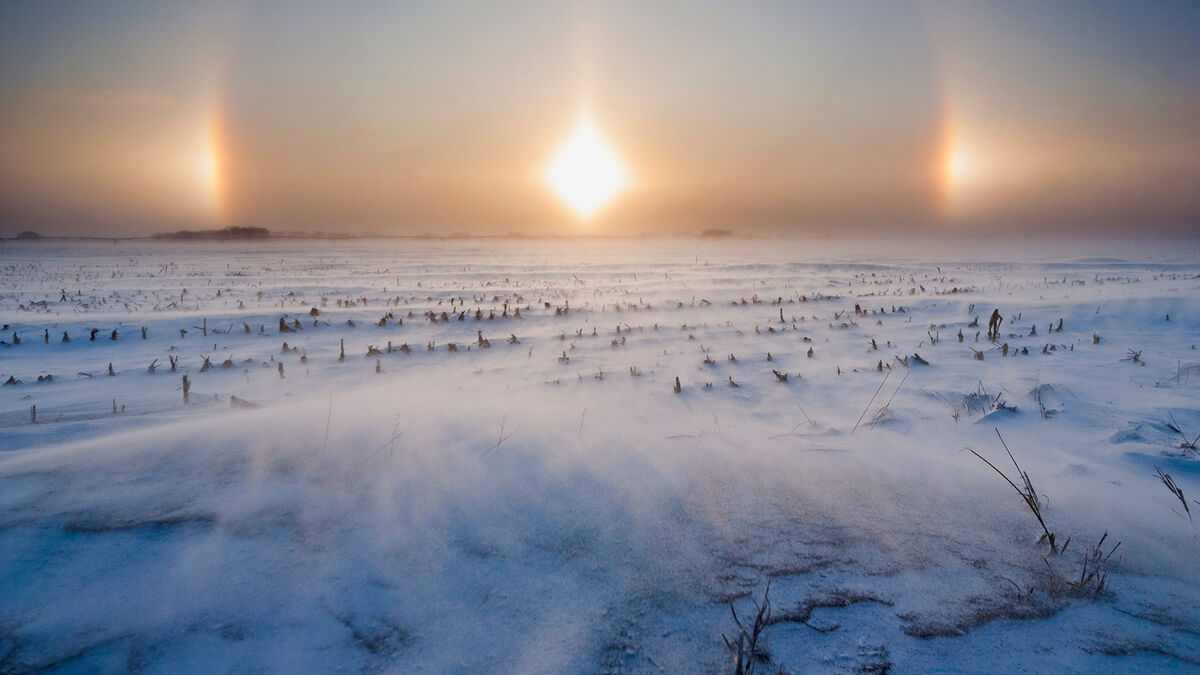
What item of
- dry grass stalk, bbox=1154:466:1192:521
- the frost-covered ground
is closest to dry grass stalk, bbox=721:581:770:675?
the frost-covered ground

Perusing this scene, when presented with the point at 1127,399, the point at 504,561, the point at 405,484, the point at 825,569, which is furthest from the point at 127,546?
the point at 1127,399

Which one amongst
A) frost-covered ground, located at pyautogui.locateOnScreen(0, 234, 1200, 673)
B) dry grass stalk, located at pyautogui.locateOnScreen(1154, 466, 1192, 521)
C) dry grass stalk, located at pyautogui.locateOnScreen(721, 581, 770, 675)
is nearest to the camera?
dry grass stalk, located at pyautogui.locateOnScreen(721, 581, 770, 675)

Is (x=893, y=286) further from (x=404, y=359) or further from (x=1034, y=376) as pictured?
(x=404, y=359)

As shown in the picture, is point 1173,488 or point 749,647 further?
point 1173,488

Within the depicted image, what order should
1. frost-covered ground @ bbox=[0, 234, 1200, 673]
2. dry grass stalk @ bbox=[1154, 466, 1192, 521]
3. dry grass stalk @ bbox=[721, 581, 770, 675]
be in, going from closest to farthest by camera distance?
dry grass stalk @ bbox=[721, 581, 770, 675] → frost-covered ground @ bbox=[0, 234, 1200, 673] → dry grass stalk @ bbox=[1154, 466, 1192, 521]

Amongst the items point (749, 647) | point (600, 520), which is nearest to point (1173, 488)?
point (749, 647)

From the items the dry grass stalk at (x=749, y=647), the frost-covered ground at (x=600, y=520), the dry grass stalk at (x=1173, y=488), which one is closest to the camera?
the dry grass stalk at (x=749, y=647)

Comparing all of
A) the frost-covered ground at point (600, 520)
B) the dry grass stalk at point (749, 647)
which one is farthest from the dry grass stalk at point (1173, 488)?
the dry grass stalk at point (749, 647)

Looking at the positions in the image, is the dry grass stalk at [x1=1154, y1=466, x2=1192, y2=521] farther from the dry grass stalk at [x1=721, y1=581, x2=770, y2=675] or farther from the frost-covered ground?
the dry grass stalk at [x1=721, y1=581, x2=770, y2=675]

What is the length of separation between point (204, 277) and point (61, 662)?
791 inches

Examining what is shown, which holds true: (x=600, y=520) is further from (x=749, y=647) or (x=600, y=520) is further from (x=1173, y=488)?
(x=1173, y=488)

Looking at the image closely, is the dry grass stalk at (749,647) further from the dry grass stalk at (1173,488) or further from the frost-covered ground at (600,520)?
the dry grass stalk at (1173,488)

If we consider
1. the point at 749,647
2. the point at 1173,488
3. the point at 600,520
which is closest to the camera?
the point at 749,647

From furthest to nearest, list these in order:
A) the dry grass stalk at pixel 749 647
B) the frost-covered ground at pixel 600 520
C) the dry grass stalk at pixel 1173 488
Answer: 1. the dry grass stalk at pixel 1173 488
2. the frost-covered ground at pixel 600 520
3. the dry grass stalk at pixel 749 647
